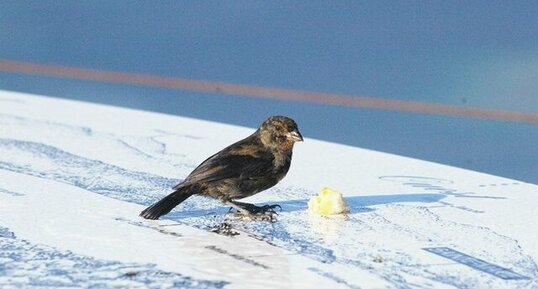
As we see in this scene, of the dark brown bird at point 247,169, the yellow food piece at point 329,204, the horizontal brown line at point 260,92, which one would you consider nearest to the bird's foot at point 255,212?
the dark brown bird at point 247,169

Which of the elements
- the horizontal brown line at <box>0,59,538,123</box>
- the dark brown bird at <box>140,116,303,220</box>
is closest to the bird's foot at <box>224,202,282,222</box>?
the dark brown bird at <box>140,116,303,220</box>

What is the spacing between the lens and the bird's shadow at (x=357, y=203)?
3.44 metres

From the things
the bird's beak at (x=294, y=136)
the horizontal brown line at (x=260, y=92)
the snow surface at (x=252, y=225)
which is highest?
the horizontal brown line at (x=260, y=92)

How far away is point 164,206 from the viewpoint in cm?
328

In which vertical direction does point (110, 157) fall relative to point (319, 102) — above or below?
below

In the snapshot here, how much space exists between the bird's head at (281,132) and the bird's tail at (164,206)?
0.36 meters

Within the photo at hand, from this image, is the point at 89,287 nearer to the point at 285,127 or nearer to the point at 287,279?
the point at 287,279

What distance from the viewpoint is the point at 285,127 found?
3.52m

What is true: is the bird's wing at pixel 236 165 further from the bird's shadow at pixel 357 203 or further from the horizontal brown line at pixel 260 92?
the horizontal brown line at pixel 260 92

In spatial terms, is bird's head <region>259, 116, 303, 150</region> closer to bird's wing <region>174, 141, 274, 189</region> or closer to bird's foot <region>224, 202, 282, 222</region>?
bird's wing <region>174, 141, 274, 189</region>

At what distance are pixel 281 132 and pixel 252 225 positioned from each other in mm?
414

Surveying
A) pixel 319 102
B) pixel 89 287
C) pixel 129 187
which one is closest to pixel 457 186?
pixel 129 187

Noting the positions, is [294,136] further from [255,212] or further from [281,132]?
[255,212]

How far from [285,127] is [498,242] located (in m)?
0.83
